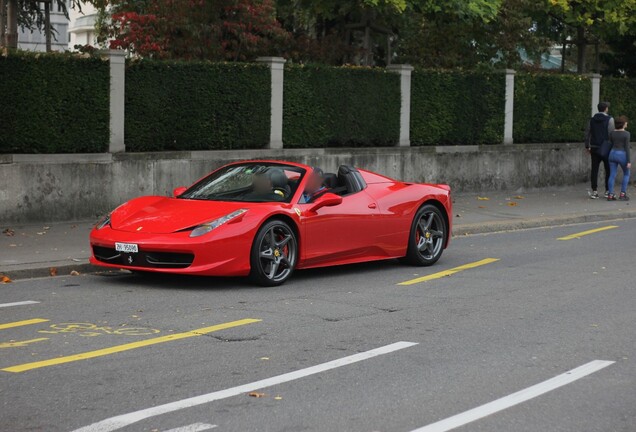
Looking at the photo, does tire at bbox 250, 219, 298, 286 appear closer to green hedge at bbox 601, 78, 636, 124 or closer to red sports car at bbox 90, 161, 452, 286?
red sports car at bbox 90, 161, 452, 286

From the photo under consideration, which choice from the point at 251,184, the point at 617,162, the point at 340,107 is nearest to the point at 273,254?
the point at 251,184

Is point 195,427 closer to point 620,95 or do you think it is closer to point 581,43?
point 620,95

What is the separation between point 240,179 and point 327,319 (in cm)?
330

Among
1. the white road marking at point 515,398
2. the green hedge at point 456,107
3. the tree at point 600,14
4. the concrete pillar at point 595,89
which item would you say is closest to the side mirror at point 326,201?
the white road marking at point 515,398

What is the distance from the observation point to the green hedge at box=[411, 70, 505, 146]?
80.7 feet

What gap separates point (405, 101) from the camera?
79.6 ft

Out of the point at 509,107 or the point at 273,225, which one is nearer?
the point at 273,225

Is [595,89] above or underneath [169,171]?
above

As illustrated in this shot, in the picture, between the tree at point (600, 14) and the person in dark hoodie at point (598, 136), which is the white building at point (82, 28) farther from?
the person in dark hoodie at point (598, 136)

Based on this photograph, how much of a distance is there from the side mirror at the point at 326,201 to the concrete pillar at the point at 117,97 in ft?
22.5

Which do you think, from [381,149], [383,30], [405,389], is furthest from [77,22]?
[405,389]

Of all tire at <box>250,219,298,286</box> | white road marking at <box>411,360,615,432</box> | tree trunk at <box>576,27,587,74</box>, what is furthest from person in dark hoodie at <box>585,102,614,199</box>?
white road marking at <box>411,360,615,432</box>

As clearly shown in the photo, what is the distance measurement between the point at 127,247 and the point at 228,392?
4680mm

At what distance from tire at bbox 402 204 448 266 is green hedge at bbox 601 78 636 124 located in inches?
652
